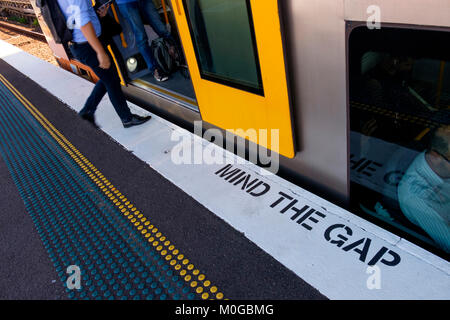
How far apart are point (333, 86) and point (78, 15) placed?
213cm

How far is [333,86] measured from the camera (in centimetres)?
173

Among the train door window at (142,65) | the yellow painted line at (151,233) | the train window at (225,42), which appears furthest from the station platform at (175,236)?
the train door window at (142,65)

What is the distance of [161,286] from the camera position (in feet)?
5.82

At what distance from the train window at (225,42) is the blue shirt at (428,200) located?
1.05m

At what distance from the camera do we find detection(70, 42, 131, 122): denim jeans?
3010 millimetres

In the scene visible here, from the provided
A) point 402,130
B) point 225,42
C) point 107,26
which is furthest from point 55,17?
point 402,130

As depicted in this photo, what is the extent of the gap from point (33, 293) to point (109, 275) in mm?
447

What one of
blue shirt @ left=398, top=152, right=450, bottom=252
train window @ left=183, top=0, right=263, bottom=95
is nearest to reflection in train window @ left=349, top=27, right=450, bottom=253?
blue shirt @ left=398, top=152, right=450, bottom=252

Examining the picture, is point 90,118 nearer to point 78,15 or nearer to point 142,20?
point 78,15

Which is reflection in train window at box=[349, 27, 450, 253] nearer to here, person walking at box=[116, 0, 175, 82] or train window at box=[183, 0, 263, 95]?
train window at box=[183, 0, 263, 95]

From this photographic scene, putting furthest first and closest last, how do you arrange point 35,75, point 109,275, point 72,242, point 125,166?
point 35,75 → point 125,166 → point 72,242 → point 109,275

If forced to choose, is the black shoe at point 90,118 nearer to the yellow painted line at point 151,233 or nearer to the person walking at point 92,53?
the person walking at point 92,53
